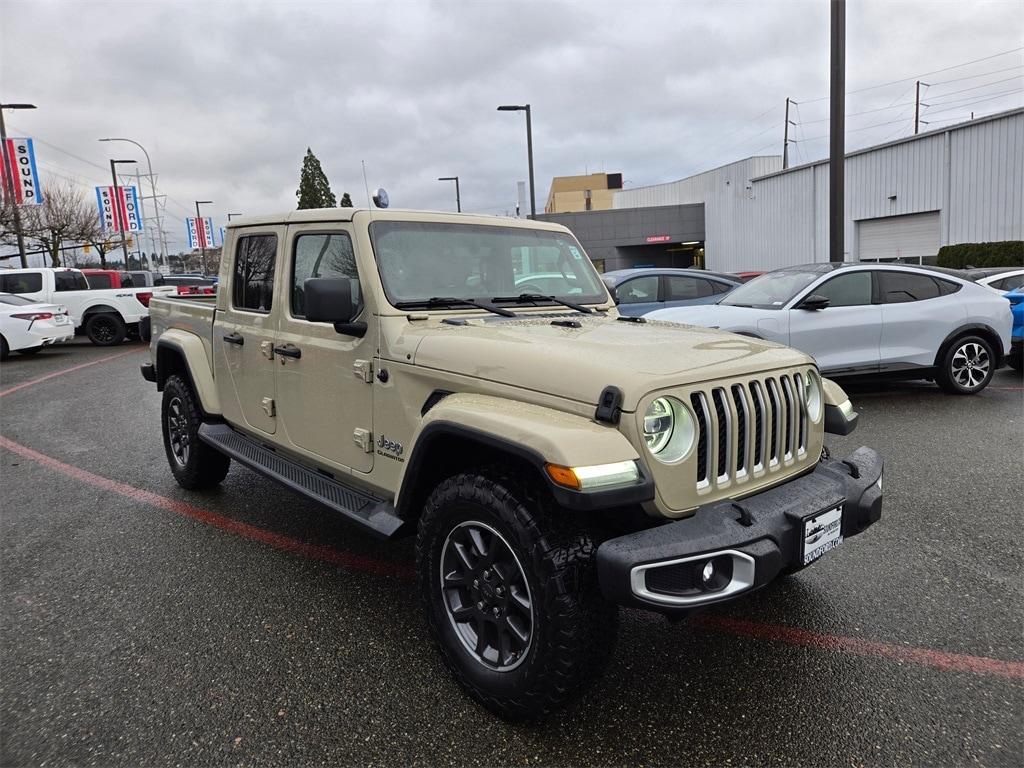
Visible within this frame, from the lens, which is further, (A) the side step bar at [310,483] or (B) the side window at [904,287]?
(B) the side window at [904,287]

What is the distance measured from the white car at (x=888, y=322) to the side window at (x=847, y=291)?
11mm

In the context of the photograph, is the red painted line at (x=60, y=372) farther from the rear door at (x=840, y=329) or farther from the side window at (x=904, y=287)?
the side window at (x=904, y=287)

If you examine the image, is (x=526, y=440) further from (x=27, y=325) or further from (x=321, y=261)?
(x=27, y=325)

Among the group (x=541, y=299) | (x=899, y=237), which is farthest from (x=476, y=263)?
(x=899, y=237)

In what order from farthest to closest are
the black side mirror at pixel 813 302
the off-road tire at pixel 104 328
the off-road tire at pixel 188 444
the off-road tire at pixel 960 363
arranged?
the off-road tire at pixel 104 328 < the off-road tire at pixel 960 363 < the black side mirror at pixel 813 302 < the off-road tire at pixel 188 444

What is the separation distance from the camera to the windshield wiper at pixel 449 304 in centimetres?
325

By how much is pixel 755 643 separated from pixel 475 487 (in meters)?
1.51

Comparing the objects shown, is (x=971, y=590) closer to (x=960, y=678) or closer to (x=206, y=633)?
(x=960, y=678)

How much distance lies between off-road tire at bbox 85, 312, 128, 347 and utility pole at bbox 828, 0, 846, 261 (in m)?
15.6

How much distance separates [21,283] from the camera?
15.8 meters

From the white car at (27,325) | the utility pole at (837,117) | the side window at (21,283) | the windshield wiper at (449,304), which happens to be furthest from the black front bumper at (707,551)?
the side window at (21,283)

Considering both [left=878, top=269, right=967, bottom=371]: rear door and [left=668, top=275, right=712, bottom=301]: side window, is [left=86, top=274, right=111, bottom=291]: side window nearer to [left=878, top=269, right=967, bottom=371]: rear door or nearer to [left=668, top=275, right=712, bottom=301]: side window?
[left=668, top=275, right=712, bottom=301]: side window

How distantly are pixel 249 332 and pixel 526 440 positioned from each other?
2.49m

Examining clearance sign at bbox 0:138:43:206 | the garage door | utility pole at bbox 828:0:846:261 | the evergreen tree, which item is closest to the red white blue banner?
the evergreen tree
